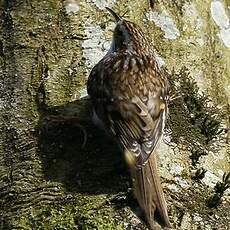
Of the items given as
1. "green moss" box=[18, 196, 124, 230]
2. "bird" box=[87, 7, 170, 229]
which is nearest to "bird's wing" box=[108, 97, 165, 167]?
"bird" box=[87, 7, 170, 229]

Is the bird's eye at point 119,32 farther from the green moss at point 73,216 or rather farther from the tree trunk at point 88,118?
the green moss at point 73,216

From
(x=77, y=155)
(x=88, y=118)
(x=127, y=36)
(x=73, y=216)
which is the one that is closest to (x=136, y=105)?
(x=88, y=118)

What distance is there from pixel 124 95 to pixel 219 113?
19.2 inches

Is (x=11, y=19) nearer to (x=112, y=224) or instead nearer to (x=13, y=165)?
(x=13, y=165)

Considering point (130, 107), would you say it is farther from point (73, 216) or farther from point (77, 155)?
point (73, 216)

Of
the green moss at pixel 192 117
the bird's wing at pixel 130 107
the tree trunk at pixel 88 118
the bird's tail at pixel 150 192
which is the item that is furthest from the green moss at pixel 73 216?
the green moss at pixel 192 117

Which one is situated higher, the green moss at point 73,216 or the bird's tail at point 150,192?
the bird's tail at point 150,192

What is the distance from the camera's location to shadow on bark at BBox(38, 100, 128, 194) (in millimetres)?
3297

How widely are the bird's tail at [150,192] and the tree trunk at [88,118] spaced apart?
0.15ft

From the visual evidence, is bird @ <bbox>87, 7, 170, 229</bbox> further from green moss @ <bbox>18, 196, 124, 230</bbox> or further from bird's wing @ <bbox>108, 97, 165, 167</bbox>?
green moss @ <bbox>18, 196, 124, 230</bbox>

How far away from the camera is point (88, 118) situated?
3744mm

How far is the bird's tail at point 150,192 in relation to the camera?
3114 mm

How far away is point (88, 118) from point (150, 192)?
2.00 ft

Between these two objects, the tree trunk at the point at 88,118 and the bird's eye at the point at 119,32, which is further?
the bird's eye at the point at 119,32
